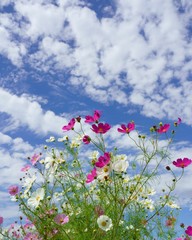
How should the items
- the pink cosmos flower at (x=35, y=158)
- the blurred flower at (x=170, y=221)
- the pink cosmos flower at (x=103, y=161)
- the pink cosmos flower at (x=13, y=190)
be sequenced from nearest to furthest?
the pink cosmos flower at (x=103, y=161) < the pink cosmos flower at (x=13, y=190) < the pink cosmos flower at (x=35, y=158) < the blurred flower at (x=170, y=221)

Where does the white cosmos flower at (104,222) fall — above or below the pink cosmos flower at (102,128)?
below

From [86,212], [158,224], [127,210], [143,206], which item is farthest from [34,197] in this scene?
[158,224]

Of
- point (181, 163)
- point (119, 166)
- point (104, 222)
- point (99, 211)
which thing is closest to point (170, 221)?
point (99, 211)

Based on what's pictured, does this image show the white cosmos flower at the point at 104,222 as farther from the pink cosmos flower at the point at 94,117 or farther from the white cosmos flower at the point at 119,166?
the pink cosmos flower at the point at 94,117

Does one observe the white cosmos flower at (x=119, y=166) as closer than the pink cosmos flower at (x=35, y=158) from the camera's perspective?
Yes

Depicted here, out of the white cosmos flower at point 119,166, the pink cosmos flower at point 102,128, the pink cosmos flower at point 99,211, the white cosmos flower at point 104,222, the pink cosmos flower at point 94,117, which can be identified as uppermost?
the pink cosmos flower at point 94,117

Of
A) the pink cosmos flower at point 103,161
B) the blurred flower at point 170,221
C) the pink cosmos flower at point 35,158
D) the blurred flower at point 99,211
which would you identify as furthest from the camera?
the blurred flower at point 170,221

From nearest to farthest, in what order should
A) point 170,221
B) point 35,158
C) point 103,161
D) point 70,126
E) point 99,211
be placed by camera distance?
point 103,161
point 99,211
point 70,126
point 35,158
point 170,221

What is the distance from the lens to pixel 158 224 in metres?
3.88

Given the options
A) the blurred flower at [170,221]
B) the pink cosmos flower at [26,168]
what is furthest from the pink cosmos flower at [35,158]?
the blurred flower at [170,221]

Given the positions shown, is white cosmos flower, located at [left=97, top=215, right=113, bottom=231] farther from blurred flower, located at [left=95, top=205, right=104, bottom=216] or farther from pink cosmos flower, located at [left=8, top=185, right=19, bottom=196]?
pink cosmos flower, located at [left=8, top=185, right=19, bottom=196]

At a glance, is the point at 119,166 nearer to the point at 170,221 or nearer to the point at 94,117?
the point at 94,117

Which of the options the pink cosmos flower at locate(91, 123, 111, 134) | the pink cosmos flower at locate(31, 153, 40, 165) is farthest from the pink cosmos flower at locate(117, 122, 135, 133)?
the pink cosmos flower at locate(31, 153, 40, 165)

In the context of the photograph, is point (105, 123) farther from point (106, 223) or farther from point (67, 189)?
point (67, 189)
